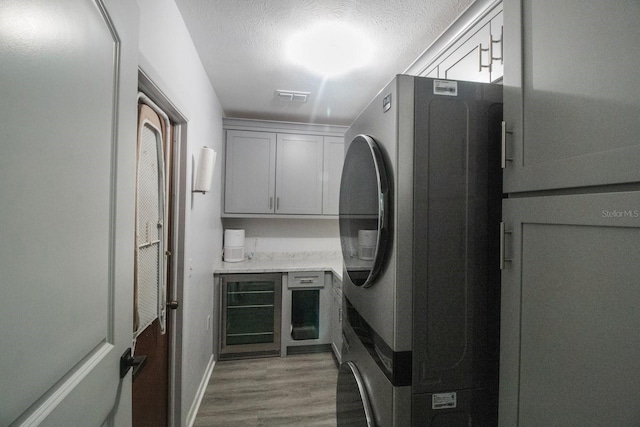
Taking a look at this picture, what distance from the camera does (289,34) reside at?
1560 millimetres

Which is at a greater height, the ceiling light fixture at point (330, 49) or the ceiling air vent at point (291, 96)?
the ceiling air vent at point (291, 96)

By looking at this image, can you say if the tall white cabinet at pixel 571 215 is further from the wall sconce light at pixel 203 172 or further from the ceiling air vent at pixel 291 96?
the ceiling air vent at pixel 291 96

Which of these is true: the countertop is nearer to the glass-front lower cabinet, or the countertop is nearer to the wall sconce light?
the glass-front lower cabinet

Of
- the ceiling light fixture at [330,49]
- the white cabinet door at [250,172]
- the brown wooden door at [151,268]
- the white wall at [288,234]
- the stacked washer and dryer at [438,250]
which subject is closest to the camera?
the stacked washer and dryer at [438,250]

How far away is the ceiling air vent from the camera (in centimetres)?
234

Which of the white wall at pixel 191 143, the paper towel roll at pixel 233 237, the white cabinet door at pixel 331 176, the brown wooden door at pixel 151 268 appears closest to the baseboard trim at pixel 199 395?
the white wall at pixel 191 143

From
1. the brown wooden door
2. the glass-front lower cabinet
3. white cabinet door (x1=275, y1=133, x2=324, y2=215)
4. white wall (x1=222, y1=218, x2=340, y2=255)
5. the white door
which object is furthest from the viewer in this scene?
white wall (x1=222, y1=218, x2=340, y2=255)

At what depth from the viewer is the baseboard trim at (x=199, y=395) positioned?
5.99ft

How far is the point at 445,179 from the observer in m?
0.85

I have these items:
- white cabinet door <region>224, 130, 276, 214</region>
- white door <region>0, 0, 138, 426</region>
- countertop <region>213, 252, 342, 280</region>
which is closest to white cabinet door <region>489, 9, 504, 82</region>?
white door <region>0, 0, 138, 426</region>

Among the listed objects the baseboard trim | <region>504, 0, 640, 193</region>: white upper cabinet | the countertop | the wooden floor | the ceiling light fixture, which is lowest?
the wooden floor

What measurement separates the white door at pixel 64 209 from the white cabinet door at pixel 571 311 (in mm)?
980

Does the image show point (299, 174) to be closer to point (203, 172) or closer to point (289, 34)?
point (203, 172)

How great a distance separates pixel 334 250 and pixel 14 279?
3.09 metres
